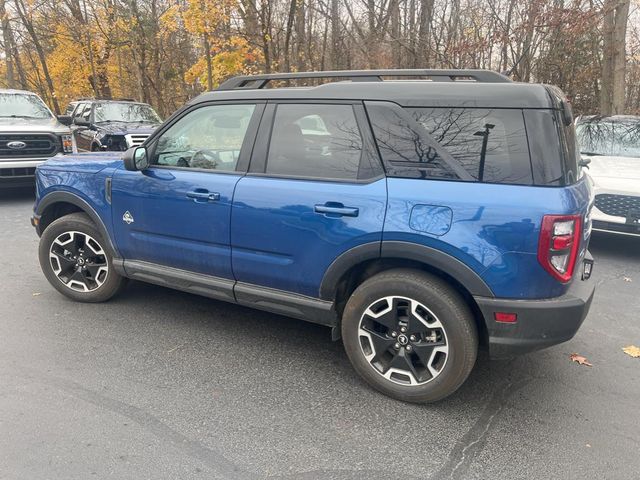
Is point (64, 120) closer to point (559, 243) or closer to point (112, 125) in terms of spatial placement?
point (112, 125)

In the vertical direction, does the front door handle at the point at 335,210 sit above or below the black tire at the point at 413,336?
above

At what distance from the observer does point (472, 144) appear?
2.75 meters

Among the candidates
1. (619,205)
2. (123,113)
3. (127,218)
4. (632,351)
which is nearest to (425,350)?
(632,351)

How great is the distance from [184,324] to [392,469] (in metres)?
2.22

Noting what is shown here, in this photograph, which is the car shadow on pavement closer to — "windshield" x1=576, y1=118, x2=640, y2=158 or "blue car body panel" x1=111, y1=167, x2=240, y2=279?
"windshield" x1=576, y1=118, x2=640, y2=158

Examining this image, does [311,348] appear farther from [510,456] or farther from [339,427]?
[510,456]

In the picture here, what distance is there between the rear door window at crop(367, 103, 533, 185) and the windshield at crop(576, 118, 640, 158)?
523cm

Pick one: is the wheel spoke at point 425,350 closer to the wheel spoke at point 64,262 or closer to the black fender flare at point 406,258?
the black fender flare at point 406,258

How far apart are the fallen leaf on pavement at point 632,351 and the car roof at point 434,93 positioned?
217cm

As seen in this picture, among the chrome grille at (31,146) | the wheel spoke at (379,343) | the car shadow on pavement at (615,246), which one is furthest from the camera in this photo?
the chrome grille at (31,146)

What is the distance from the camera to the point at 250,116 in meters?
3.47

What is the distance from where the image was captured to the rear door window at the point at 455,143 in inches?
104

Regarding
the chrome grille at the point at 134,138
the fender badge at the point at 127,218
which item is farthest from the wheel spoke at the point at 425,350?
the chrome grille at the point at 134,138

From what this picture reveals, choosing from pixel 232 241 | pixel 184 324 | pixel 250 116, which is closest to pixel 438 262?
pixel 232 241
